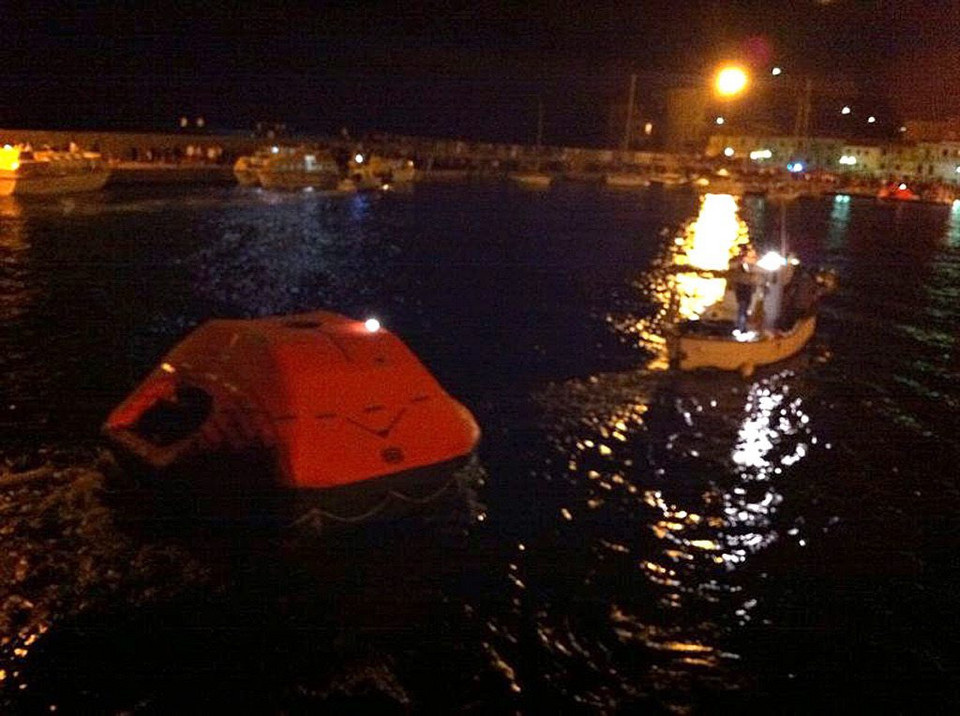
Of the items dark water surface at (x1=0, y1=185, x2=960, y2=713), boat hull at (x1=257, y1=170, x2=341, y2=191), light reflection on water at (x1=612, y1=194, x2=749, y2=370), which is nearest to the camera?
dark water surface at (x1=0, y1=185, x2=960, y2=713)

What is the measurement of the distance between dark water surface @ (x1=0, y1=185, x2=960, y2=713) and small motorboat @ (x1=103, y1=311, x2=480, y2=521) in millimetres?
724

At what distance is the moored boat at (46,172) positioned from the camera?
55.2 meters

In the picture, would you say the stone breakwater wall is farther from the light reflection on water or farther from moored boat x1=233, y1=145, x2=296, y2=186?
the light reflection on water

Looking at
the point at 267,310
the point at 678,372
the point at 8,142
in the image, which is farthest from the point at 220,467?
the point at 8,142

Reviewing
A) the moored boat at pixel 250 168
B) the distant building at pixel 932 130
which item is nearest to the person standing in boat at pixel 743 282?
the moored boat at pixel 250 168

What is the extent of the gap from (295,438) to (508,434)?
6.53m

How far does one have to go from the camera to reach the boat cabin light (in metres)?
25.2

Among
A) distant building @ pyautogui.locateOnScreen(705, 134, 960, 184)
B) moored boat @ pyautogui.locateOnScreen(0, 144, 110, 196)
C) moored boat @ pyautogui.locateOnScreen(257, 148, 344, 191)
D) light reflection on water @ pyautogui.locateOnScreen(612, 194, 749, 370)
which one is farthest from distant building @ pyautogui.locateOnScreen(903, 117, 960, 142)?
moored boat @ pyautogui.locateOnScreen(0, 144, 110, 196)

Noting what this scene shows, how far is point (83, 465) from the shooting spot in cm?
1434

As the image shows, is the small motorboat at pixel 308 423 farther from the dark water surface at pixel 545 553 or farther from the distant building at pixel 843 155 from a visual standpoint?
the distant building at pixel 843 155

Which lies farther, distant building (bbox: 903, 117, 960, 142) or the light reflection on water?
distant building (bbox: 903, 117, 960, 142)

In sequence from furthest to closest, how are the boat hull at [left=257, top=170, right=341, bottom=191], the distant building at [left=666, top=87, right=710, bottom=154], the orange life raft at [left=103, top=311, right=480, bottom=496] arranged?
the distant building at [left=666, top=87, right=710, bottom=154] < the boat hull at [left=257, top=170, right=341, bottom=191] < the orange life raft at [left=103, top=311, right=480, bottom=496]

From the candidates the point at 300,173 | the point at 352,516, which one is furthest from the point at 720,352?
the point at 300,173

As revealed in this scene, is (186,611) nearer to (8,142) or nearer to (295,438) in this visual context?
(295,438)
